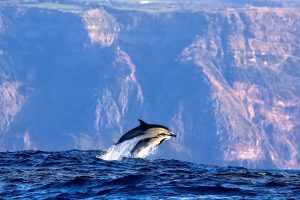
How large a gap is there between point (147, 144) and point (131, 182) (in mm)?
15468

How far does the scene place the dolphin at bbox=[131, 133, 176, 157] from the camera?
53312 millimetres

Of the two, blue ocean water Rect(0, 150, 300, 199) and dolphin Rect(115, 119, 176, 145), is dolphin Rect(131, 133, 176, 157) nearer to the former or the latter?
dolphin Rect(115, 119, 176, 145)

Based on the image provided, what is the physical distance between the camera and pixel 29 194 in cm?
3625

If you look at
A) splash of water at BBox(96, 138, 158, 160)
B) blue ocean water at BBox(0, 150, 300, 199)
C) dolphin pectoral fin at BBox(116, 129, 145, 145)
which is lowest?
blue ocean water at BBox(0, 150, 300, 199)

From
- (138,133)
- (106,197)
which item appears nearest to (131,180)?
(106,197)

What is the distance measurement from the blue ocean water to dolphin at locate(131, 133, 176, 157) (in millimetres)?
4040

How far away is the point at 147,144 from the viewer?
5441 cm

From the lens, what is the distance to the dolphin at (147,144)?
53.3 meters

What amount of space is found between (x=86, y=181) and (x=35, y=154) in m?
16.1

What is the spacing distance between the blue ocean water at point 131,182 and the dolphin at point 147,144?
4.04 m

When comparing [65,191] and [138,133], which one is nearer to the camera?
[65,191]

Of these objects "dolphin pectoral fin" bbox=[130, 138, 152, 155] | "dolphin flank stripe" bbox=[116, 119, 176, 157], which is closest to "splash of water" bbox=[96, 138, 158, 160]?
"dolphin pectoral fin" bbox=[130, 138, 152, 155]

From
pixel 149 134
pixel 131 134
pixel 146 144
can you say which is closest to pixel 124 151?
pixel 146 144

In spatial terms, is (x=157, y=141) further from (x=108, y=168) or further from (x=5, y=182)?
(x=5, y=182)
